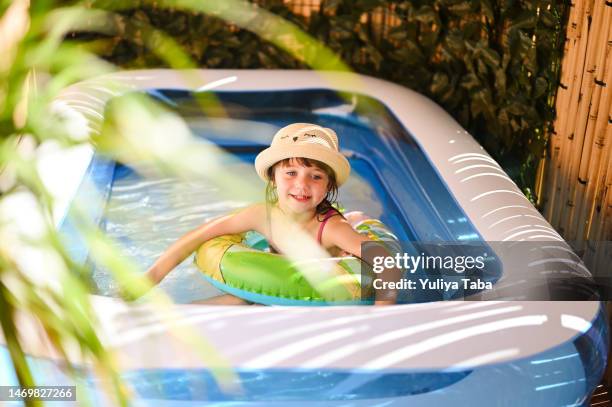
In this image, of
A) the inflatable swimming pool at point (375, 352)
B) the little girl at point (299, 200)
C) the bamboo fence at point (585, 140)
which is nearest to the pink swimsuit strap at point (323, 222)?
the little girl at point (299, 200)

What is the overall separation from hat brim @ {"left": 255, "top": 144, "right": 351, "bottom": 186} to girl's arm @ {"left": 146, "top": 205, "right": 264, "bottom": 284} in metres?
0.15

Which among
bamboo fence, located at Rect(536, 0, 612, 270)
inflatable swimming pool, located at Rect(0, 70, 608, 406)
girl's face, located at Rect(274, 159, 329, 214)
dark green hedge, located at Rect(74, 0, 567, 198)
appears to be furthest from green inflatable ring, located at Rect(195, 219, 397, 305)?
dark green hedge, located at Rect(74, 0, 567, 198)

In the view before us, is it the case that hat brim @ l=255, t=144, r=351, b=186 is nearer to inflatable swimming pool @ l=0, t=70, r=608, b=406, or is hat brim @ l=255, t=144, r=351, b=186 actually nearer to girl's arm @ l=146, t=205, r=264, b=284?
girl's arm @ l=146, t=205, r=264, b=284

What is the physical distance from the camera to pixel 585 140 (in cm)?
263

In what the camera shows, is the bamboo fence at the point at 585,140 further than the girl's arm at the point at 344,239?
Yes

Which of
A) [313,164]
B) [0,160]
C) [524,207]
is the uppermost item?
[0,160]

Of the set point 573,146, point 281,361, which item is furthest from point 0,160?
point 573,146

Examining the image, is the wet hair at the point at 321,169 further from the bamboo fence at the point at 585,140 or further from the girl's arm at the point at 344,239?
the bamboo fence at the point at 585,140

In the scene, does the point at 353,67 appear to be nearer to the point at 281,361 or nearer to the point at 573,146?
the point at 573,146

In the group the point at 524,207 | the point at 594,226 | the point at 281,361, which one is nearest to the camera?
the point at 281,361

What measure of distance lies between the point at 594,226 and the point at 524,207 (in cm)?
41

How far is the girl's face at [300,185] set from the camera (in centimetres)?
204

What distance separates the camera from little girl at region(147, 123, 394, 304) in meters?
2.04

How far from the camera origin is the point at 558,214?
9.41 ft
